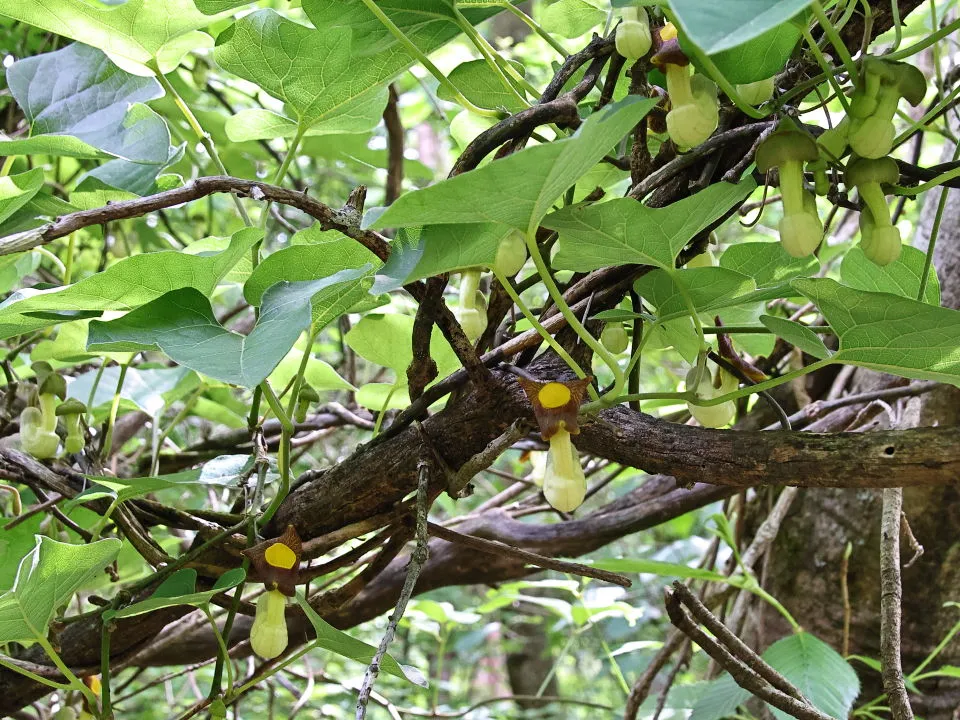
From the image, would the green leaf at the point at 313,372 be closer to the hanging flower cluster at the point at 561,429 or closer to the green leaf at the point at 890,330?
the hanging flower cluster at the point at 561,429

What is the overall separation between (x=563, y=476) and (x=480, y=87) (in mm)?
306

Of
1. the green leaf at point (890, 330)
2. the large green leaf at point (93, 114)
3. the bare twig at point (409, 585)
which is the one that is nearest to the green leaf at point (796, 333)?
the green leaf at point (890, 330)

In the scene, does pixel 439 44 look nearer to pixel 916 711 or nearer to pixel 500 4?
pixel 500 4

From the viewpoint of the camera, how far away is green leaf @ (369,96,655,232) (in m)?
0.32

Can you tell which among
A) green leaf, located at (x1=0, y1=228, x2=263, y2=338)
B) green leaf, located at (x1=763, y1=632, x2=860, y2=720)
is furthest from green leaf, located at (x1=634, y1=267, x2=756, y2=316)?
green leaf, located at (x1=763, y1=632, x2=860, y2=720)

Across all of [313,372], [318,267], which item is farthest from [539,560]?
[313,372]

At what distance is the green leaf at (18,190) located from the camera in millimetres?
533

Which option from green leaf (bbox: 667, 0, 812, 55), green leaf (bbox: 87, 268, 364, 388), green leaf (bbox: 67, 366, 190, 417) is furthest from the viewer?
green leaf (bbox: 67, 366, 190, 417)

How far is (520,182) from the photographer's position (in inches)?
13.4

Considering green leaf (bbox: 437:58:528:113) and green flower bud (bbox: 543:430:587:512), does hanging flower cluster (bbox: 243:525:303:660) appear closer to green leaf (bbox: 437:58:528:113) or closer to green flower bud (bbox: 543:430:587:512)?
green flower bud (bbox: 543:430:587:512)

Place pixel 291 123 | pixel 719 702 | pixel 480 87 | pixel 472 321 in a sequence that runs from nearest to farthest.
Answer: pixel 472 321 → pixel 480 87 → pixel 291 123 → pixel 719 702

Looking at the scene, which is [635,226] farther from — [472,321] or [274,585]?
[274,585]

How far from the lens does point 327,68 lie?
1.92 feet

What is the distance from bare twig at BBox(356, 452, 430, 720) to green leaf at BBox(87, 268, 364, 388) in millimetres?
131
